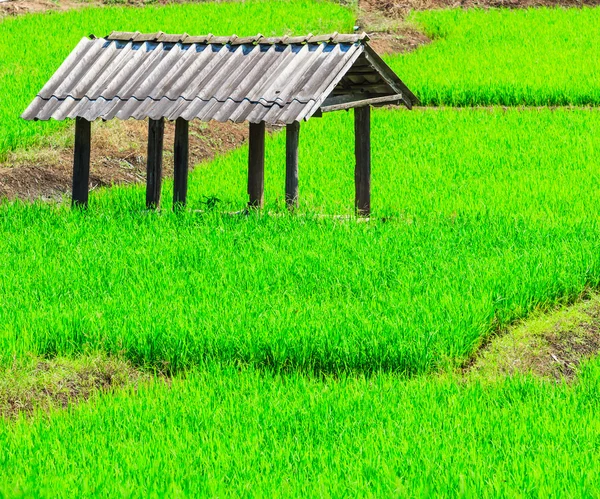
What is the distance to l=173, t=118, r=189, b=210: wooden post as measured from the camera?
408 inches

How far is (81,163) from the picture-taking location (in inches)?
410

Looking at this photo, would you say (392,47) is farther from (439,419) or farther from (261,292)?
(439,419)

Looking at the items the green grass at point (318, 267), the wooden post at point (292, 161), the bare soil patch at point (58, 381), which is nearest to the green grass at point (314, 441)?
the bare soil patch at point (58, 381)

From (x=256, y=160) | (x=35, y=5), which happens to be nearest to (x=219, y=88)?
(x=256, y=160)

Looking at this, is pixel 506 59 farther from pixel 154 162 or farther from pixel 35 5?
pixel 35 5

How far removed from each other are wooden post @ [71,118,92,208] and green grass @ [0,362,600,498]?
4.44 meters

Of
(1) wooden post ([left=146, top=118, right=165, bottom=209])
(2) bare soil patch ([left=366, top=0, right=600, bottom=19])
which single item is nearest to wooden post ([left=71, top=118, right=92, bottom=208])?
(1) wooden post ([left=146, top=118, right=165, bottom=209])

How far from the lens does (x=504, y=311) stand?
747 cm

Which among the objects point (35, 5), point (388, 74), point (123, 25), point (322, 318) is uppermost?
point (35, 5)

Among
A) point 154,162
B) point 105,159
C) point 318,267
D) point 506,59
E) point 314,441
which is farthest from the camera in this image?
point 506,59

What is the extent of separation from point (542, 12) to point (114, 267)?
46.5 feet

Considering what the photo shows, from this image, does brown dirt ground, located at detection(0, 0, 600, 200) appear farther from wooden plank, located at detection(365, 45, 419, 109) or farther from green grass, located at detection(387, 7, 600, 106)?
wooden plank, located at detection(365, 45, 419, 109)

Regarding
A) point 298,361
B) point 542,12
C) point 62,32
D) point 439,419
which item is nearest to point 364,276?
point 298,361

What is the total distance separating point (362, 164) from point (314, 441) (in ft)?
17.5
